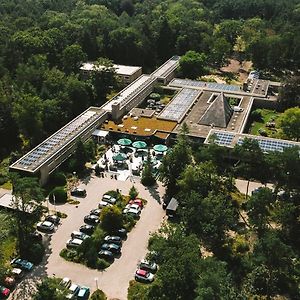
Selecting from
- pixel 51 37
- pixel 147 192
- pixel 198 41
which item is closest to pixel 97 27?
pixel 51 37

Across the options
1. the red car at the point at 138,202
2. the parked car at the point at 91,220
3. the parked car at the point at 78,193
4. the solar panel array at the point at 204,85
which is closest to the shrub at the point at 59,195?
the parked car at the point at 78,193

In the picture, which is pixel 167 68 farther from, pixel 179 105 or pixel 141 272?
pixel 141 272

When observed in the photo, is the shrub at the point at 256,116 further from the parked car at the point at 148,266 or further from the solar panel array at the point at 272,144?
the parked car at the point at 148,266

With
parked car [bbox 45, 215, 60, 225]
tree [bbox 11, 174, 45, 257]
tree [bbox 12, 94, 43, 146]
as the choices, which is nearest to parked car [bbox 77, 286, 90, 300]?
tree [bbox 11, 174, 45, 257]

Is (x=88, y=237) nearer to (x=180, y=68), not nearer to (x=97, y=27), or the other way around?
(x=180, y=68)

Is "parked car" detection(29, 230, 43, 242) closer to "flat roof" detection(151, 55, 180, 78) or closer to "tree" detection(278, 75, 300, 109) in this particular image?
"flat roof" detection(151, 55, 180, 78)

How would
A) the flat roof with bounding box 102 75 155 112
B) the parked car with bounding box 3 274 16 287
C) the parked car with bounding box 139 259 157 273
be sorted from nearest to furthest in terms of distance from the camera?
the parked car with bounding box 3 274 16 287
the parked car with bounding box 139 259 157 273
the flat roof with bounding box 102 75 155 112

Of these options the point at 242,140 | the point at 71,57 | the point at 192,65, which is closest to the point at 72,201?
the point at 242,140
